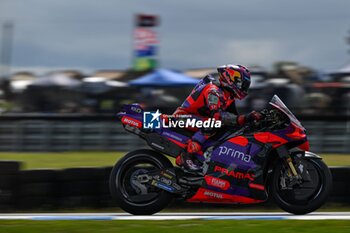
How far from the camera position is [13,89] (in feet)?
86.1

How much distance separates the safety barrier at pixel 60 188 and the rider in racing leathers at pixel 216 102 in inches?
52.0

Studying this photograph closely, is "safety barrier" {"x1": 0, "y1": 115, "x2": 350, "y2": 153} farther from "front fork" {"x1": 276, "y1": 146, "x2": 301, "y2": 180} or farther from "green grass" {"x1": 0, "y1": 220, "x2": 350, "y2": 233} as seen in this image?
→ "green grass" {"x1": 0, "y1": 220, "x2": 350, "y2": 233}

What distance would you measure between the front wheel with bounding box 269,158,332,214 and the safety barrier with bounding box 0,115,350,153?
1017 cm

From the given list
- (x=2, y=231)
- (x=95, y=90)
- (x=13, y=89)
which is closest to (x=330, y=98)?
(x=95, y=90)

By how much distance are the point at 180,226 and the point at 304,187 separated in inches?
68.6

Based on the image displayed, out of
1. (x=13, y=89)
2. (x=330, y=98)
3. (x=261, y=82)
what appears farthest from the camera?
(x=13, y=89)

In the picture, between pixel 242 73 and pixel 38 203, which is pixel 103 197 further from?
pixel 242 73

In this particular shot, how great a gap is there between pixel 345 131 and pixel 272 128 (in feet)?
34.9

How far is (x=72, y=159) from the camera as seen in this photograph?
16.0 metres

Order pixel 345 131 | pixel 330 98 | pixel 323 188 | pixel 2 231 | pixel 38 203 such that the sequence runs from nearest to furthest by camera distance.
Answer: pixel 2 231 → pixel 323 188 → pixel 38 203 → pixel 345 131 → pixel 330 98

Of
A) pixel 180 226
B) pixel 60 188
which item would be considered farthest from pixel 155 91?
Answer: pixel 180 226

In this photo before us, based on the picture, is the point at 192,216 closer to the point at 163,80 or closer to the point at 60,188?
the point at 60,188

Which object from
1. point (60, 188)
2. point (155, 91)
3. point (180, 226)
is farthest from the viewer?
point (155, 91)

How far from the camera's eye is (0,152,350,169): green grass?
1453cm
